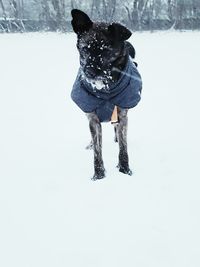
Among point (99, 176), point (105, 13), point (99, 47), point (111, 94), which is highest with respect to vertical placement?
Answer: point (99, 47)

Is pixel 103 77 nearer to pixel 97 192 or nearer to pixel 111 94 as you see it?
pixel 111 94

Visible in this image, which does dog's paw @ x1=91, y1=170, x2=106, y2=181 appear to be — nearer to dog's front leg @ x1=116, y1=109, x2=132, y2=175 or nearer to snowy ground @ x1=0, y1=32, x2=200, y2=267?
snowy ground @ x1=0, y1=32, x2=200, y2=267

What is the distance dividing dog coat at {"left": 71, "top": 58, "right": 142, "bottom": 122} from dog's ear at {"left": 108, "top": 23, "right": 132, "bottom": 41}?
1.30 feet

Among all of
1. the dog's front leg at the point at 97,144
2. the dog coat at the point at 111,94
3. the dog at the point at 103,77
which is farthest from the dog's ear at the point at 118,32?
the dog's front leg at the point at 97,144

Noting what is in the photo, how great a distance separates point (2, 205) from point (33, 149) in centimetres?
186

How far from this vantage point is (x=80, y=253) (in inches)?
128

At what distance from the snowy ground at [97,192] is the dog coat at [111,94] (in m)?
0.82

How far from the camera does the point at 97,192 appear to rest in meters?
4.27

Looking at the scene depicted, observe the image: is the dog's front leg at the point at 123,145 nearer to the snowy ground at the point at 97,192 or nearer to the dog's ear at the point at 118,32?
the snowy ground at the point at 97,192

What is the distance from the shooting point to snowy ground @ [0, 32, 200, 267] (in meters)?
3.26

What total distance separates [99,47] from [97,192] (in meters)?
1.49

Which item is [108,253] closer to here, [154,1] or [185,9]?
[185,9]

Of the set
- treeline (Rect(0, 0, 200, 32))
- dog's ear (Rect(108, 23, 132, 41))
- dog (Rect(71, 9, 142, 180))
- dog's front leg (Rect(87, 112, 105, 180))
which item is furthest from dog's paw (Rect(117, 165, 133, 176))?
treeline (Rect(0, 0, 200, 32))

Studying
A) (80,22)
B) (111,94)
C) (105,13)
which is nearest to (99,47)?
(80,22)
